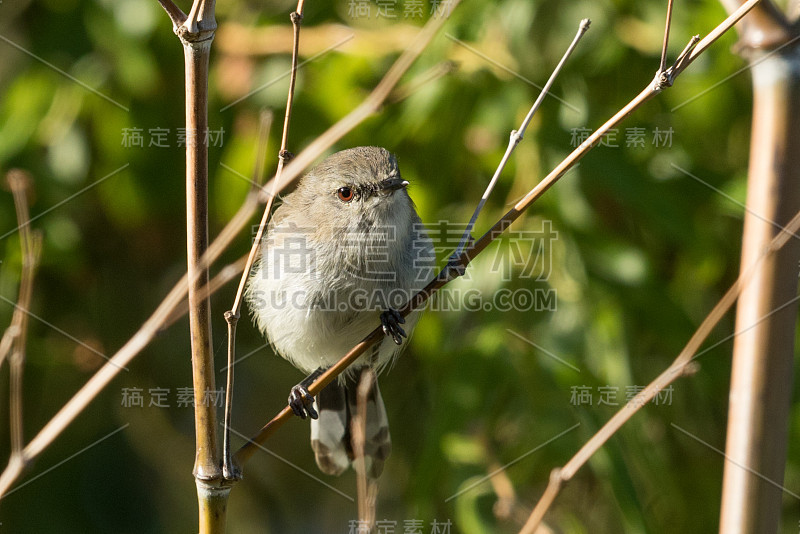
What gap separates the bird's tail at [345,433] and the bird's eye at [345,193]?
3.00 ft

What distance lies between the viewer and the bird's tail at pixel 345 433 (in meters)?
3.75

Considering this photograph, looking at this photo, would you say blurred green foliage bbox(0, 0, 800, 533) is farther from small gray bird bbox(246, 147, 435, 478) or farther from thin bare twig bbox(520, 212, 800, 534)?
thin bare twig bbox(520, 212, 800, 534)

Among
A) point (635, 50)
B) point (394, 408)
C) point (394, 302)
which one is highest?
point (635, 50)

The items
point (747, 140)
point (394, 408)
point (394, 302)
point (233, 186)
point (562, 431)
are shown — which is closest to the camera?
point (562, 431)

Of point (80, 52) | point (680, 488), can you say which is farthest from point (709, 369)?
point (80, 52)

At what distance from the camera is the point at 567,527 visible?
11.3 ft

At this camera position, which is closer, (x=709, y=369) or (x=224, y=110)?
(x=709, y=369)

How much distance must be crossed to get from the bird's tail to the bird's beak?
3.26ft

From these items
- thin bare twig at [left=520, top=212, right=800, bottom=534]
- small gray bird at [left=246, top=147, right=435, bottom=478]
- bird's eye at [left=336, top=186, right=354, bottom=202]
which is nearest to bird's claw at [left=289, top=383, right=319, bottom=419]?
small gray bird at [left=246, top=147, right=435, bottom=478]

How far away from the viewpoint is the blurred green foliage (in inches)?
126

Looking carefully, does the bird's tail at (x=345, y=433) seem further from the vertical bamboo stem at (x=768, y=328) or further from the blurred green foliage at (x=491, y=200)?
the vertical bamboo stem at (x=768, y=328)

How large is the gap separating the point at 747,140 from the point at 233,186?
2.61m

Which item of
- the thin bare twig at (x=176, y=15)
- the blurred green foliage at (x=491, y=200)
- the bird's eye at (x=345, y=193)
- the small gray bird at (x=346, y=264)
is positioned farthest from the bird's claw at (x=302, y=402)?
the thin bare twig at (x=176, y=15)

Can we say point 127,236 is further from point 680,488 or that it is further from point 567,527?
point 680,488
